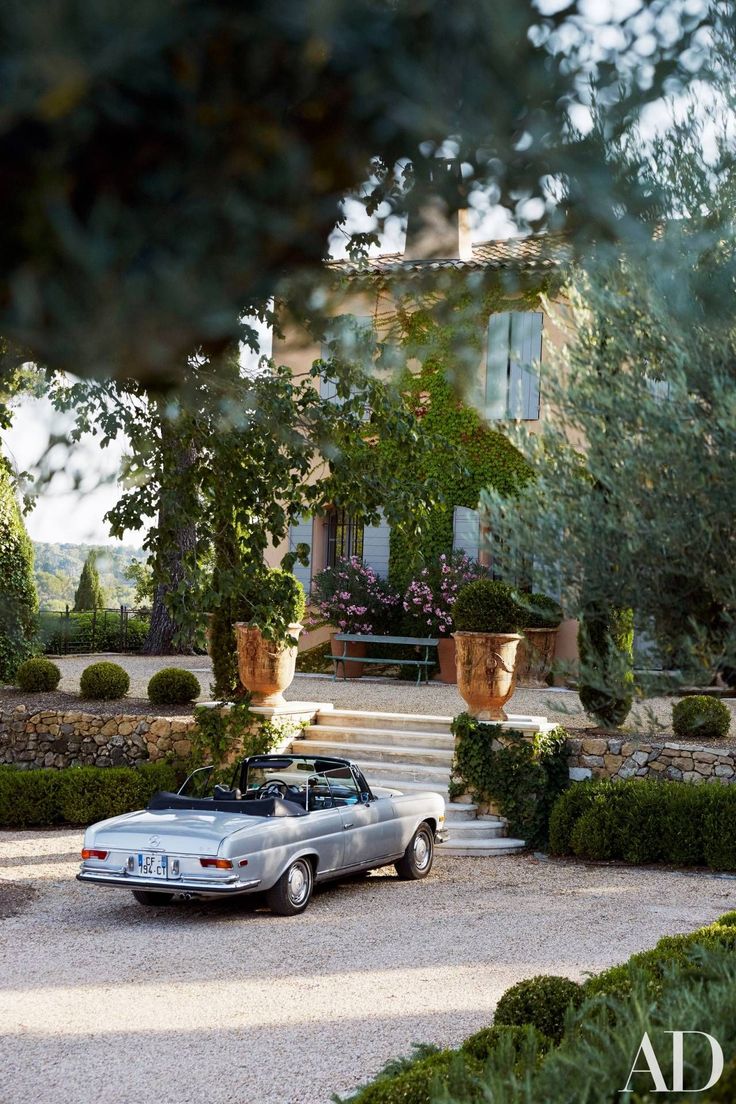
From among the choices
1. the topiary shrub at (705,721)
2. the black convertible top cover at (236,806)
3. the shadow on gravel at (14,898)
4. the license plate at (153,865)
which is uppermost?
the topiary shrub at (705,721)

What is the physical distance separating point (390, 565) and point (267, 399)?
13.9 metres

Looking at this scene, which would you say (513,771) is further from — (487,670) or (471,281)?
(471,281)

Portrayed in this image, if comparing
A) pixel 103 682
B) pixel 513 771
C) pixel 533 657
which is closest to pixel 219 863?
pixel 513 771

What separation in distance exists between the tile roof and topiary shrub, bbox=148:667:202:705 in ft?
37.9

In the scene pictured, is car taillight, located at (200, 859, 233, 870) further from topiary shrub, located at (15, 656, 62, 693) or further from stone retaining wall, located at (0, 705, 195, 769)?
topiary shrub, located at (15, 656, 62, 693)

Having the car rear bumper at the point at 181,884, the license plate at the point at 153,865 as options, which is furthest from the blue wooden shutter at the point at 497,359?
the license plate at the point at 153,865

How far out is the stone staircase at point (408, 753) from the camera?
1091 cm

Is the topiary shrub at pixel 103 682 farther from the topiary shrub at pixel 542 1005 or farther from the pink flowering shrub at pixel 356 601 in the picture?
the topiary shrub at pixel 542 1005

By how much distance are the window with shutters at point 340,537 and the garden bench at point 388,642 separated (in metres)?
2.42

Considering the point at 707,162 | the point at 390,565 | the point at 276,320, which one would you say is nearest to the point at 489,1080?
the point at 276,320

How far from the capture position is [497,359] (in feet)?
7.59

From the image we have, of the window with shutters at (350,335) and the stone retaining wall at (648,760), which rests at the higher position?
the window with shutters at (350,335)

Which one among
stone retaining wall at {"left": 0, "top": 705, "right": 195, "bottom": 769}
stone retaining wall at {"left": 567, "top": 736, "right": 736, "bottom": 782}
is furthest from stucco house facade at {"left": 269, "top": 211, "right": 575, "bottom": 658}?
stone retaining wall at {"left": 0, "top": 705, "right": 195, "bottom": 769}

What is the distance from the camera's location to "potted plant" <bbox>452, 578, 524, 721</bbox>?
37.0 feet
